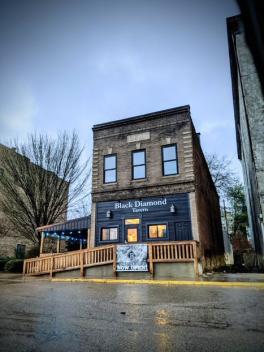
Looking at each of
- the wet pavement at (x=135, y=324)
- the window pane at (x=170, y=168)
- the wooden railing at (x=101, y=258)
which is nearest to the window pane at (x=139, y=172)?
the window pane at (x=170, y=168)

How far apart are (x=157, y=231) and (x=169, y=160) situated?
4605mm

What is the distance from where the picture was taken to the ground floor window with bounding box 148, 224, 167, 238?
15534 millimetres

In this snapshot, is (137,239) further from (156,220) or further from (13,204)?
(13,204)

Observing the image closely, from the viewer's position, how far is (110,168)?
18.2 m

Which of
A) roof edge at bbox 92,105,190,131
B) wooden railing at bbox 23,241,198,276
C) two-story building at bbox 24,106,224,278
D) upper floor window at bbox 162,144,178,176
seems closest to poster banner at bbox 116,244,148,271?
two-story building at bbox 24,106,224,278

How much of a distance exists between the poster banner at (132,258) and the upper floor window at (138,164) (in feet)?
16.4

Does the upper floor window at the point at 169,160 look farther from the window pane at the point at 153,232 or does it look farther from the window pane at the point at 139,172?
the window pane at the point at 153,232

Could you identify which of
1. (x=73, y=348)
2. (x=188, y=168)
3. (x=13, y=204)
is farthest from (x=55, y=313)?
(x=13, y=204)

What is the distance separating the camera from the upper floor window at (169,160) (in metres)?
16.4

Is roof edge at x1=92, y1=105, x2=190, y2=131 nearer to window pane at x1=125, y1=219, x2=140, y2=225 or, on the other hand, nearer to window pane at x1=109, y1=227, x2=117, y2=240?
window pane at x1=125, y1=219, x2=140, y2=225

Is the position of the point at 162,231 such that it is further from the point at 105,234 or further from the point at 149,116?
the point at 149,116

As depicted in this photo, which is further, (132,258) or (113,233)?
(113,233)

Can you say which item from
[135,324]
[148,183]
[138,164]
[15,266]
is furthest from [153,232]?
[135,324]

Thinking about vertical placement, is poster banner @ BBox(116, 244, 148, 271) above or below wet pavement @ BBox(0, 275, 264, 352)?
above
